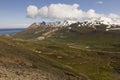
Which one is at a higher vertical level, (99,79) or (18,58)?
(18,58)

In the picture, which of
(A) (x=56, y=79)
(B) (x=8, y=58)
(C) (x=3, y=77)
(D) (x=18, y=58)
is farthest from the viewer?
(D) (x=18, y=58)

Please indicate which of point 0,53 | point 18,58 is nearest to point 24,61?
point 18,58

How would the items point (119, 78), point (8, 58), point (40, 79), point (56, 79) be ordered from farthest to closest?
point (119, 78) < point (8, 58) < point (56, 79) < point (40, 79)

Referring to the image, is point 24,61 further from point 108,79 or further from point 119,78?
point 119,78

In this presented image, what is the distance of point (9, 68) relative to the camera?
3662 cm

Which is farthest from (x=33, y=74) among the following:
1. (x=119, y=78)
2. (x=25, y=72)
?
(x=119, y=78)

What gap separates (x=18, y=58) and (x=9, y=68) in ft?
39.3

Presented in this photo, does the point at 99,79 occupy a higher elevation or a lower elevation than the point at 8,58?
lower

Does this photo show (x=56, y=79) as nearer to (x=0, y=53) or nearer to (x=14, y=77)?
(x=14, y=77)

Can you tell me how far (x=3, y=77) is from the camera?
3178cm

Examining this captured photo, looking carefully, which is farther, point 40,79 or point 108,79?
point 108,79

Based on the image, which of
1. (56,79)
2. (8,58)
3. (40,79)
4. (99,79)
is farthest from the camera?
(99,79)

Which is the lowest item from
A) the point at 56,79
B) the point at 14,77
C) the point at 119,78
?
the point at 119,78

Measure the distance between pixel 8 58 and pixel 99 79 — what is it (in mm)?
61070
